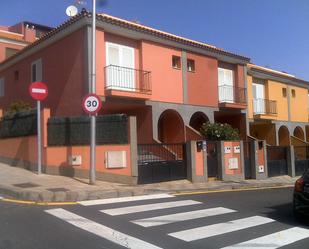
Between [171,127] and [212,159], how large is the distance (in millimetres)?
5045

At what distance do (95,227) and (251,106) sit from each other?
70.7 ft

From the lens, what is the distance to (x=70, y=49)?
19219mm

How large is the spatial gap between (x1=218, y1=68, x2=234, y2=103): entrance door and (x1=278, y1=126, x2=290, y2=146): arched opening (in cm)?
893

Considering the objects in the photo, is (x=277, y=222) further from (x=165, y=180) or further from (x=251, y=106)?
(x=251, y=106)

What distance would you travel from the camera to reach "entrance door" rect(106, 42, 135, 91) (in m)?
18.8

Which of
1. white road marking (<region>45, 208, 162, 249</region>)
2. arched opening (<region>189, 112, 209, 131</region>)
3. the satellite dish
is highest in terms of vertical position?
the satellite dish

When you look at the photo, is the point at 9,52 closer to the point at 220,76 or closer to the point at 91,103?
the point at 220,76

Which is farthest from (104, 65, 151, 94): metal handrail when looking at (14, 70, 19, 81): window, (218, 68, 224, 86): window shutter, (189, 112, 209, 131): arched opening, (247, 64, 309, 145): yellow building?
(247, 64, 309, 145): yellow building

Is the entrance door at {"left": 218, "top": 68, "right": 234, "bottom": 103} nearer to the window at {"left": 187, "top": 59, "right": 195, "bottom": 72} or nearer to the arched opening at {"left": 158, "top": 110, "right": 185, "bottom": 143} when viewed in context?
the window at {"left": 187, "top": 59, "right": 195, "bottom": 72}

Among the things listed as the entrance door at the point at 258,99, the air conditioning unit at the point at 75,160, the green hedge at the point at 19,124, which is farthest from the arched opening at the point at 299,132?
the air conditioning unit at the point at 75,160

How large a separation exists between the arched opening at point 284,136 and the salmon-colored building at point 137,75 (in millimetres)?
7972

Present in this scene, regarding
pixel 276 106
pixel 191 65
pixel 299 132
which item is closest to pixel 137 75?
pixel 191 65

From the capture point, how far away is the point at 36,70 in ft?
72.6

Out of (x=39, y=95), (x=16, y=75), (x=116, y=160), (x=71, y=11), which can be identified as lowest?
(x=116, y=160)
